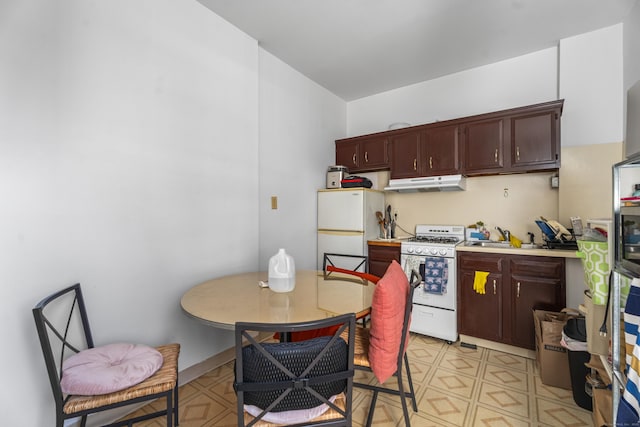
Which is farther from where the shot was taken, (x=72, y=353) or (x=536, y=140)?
(x=536, y=140)

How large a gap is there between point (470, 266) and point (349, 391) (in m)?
2.09

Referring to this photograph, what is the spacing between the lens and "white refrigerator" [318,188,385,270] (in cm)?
332

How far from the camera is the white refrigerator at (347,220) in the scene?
131 inches

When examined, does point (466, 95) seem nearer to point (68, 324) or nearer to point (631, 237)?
point (631, 237)

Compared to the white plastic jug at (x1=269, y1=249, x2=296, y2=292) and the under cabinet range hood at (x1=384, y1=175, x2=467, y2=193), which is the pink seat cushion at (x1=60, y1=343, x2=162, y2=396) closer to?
the white plastic jug at (x1=269, y1=249, x2=296, y2=292)

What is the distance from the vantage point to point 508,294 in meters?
2.60

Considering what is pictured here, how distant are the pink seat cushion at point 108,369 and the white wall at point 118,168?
0.31m

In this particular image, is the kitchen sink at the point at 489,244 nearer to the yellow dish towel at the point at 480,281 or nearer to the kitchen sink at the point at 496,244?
the kitchen sink at the point at 496,244

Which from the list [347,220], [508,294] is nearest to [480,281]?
[508,294]

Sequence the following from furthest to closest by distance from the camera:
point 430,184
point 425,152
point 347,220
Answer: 1. point 347,220
2. point 425,152
3. point 430,184

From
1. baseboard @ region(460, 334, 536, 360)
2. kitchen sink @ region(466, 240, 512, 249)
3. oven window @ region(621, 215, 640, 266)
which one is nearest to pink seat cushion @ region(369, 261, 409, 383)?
oven window @ region(621, 215, 640, 266)

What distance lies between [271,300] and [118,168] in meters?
1.26

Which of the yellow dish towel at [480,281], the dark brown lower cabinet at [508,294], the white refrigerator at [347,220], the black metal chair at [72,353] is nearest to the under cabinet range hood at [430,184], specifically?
the white refrigerator at [347,220]

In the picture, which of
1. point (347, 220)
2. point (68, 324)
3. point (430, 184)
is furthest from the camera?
point (347, 220)
